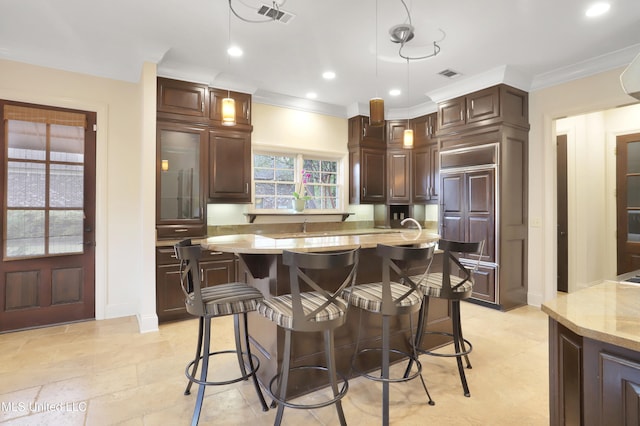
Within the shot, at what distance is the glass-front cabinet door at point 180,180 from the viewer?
152 inches

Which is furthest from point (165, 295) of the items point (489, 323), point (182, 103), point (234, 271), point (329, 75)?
→ point (489, 323)

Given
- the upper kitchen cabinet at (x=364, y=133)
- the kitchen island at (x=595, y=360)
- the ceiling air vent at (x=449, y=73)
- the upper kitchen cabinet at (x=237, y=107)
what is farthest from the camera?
the upper kitchen cabinet at (x=364, y=133)

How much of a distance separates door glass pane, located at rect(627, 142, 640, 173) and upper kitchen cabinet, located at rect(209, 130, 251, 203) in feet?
17.0

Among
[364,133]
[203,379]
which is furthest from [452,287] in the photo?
[364,133]

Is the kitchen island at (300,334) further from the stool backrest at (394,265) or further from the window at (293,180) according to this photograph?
the window at (293,180)

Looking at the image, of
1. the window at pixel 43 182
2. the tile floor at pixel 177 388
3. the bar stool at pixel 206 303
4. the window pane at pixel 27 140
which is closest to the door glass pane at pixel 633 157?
the tile floor at pixel 177 388

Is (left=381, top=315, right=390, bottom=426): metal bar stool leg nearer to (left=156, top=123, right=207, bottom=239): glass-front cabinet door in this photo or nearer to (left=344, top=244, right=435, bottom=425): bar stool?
(left=344, top=244, right=435, bottom=425): bar stool

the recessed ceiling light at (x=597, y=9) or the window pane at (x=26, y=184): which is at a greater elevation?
the recessed ceiling light at (x=597, y=9)

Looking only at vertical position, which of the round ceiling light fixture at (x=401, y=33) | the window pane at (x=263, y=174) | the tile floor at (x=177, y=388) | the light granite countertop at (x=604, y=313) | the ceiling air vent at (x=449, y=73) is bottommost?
the tile floor at (x=177, y=388)

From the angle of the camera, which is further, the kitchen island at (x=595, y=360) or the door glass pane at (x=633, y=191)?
the door glass pane at (x=633, y=191)

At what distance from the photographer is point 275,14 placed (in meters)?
2.79

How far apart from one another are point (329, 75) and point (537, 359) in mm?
3720

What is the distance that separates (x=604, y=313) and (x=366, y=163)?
14.7ft

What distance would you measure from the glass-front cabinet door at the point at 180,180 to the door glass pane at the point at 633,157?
566 centimetres
